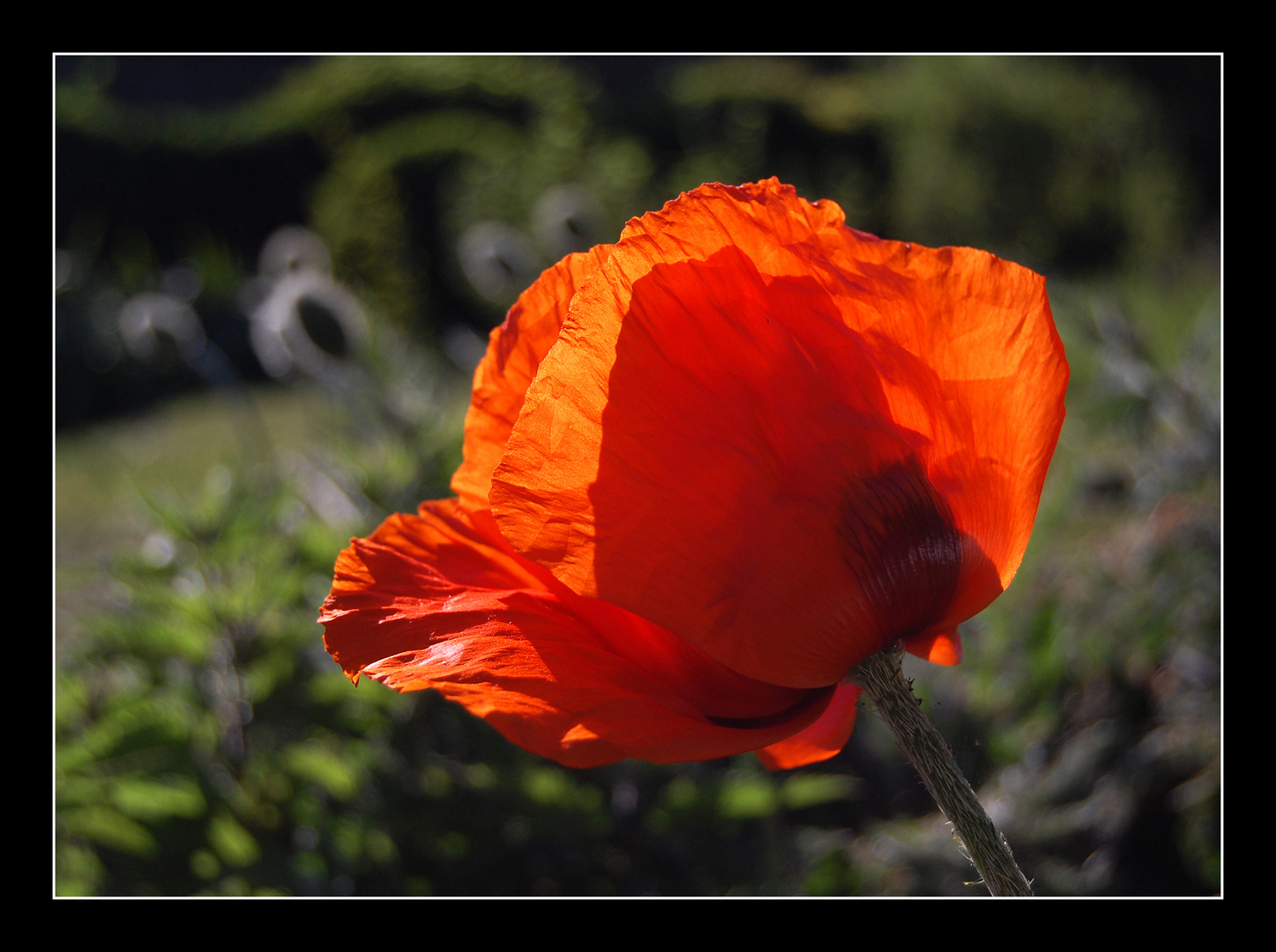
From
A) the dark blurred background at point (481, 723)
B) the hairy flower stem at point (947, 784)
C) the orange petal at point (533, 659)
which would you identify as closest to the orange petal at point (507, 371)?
the orange petal at point (533, 659)

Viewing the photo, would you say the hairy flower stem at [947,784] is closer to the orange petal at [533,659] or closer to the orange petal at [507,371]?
the orange petal at [533,659]

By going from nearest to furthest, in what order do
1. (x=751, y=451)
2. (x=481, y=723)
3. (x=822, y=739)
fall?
(x=751, y=451) < (x=822, y=739) < (x=481, y=723)

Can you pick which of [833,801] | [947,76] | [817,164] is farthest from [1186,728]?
[947,76]

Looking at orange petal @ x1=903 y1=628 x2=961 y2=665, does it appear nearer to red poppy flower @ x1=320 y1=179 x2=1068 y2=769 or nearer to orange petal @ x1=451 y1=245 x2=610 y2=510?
red poppy flower @ x1=320 y1=179 x2=1068 y2=769

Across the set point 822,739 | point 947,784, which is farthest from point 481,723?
point 947,784

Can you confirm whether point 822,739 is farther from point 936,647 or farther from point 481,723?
point 481,723

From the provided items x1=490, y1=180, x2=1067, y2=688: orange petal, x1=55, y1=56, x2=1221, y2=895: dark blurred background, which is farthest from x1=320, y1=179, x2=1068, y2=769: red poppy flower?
x1=55, y1=56, x2=1221, y2=895: dark blurred background

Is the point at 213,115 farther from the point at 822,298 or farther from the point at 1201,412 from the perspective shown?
the point at 822,298
